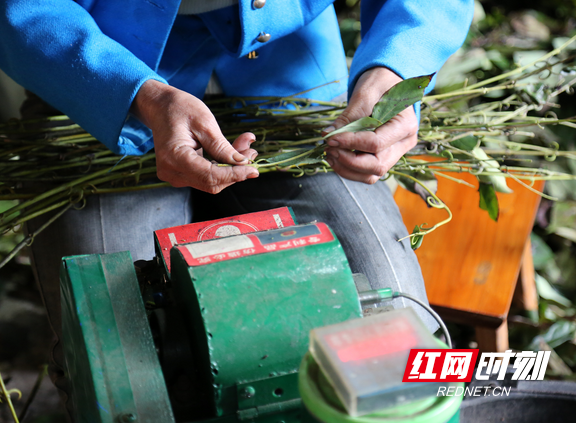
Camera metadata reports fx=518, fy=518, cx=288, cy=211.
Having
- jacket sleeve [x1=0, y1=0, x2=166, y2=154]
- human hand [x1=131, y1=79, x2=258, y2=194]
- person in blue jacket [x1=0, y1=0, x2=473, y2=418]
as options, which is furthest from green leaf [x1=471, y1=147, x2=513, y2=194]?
jacket sleeve [x1=0, y1=0, x2=166, y2=154]

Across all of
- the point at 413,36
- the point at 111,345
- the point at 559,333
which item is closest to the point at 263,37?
the point at 413,36

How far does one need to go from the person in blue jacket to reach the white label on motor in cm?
18

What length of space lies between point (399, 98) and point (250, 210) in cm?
40

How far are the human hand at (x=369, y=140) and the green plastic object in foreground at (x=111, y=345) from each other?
37cm

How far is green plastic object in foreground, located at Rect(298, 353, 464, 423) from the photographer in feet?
1.25

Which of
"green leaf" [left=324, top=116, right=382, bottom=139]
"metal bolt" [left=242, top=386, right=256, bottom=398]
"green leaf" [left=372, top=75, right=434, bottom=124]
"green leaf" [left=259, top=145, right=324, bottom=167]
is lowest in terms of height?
"metal bolt" [left=242, top=386, right=256, bottom=398]

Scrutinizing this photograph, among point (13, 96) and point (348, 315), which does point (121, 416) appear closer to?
point (348, 315)

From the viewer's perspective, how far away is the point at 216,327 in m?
0.48

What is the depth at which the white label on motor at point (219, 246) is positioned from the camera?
1.73 ft

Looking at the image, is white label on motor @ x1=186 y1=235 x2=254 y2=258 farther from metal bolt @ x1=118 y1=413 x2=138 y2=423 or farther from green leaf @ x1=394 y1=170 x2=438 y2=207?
green leaf @ x1=394 y1=170 x2=438 y2=207

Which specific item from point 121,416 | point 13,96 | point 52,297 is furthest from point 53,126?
point 121,416

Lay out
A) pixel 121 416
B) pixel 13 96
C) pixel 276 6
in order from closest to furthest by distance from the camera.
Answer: pixel 121 416 → pixel 276 6 → pixel 13 96

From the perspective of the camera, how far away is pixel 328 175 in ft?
3.33

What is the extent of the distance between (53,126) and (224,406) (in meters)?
0.79
